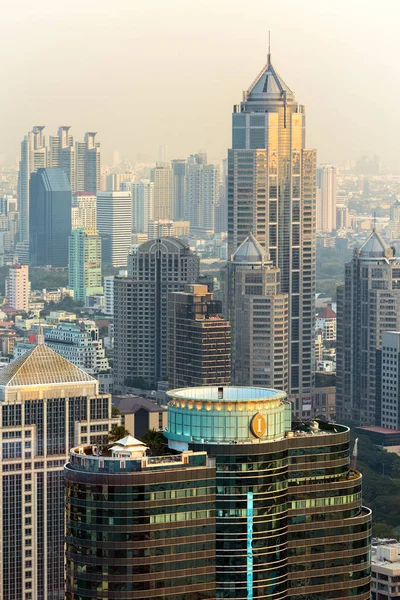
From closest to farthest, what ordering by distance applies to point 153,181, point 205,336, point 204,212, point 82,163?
point 205,336 < point 204,212 < point 153,181 < point 82,163

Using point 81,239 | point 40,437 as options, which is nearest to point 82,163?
point 81,239

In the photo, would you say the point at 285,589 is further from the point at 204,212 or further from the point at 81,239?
the point at 81,239

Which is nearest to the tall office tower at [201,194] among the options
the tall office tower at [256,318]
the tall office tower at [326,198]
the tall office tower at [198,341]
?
the tall office tower at [326,198]

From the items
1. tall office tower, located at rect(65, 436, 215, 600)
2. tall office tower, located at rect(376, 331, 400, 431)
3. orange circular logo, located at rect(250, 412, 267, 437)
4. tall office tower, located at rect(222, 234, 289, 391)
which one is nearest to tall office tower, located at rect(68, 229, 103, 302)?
tall office tower, located at rect(222, 234, 289, 391)

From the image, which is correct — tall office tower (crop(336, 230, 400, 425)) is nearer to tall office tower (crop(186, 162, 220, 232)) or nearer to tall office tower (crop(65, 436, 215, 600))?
tall office tower (crop(186, 162, 220, 232))

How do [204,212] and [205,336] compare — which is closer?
[205,336]

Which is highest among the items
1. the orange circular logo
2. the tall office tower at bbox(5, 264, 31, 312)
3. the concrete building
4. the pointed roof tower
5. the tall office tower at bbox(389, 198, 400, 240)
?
the tall office tower at bbox(389, 198, 400, 240)
